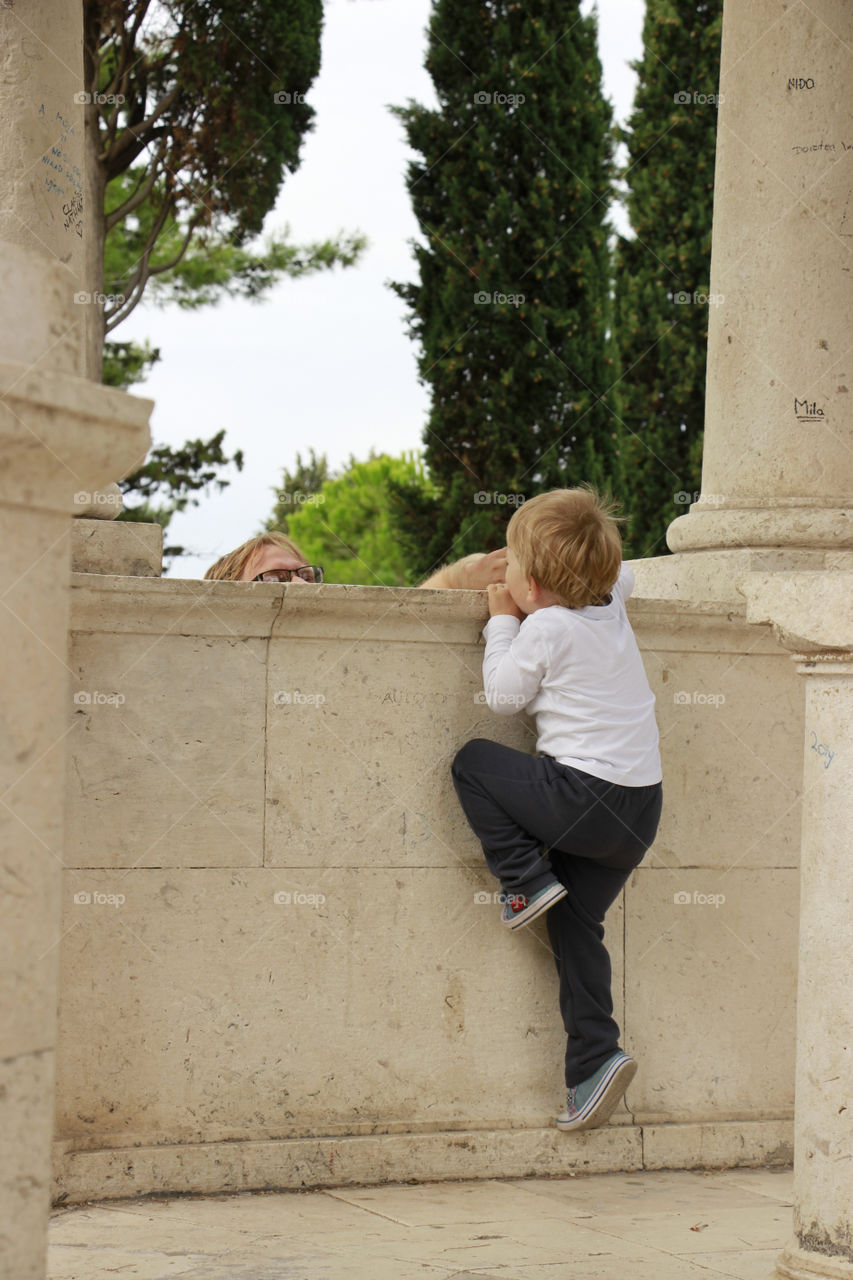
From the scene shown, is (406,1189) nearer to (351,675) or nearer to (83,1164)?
(83,1164)

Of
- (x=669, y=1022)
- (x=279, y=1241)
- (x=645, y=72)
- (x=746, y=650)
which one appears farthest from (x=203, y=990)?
(x=645, y=72)

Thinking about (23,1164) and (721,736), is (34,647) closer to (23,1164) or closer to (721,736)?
(23,1164)

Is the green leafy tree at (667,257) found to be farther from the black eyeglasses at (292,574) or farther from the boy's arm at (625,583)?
the boy's arm at (625,583)

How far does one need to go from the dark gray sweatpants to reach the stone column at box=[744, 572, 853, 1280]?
2.78ft

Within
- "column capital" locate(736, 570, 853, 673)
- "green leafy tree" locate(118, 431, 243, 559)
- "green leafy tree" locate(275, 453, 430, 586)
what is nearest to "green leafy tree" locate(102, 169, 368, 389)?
"green leafy tree" locate(118, 431, 243, 559)

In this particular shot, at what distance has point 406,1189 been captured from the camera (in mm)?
3578

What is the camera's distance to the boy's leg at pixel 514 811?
3590mm

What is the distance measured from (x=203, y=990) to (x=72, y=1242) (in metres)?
0.65

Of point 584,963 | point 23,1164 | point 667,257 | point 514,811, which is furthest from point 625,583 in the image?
point 667,257

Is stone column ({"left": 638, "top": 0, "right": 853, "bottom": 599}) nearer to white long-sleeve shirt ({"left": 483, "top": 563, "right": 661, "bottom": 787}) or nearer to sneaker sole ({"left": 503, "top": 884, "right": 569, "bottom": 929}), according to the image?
white long-sleeve shirt ({"left": 483, "top": 563, "right": 661, "bottom": 787})

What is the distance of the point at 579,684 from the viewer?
3.61 meters

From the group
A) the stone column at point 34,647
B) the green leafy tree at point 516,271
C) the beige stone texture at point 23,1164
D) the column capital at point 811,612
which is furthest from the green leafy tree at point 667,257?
the beige stone texture at point 23,1164

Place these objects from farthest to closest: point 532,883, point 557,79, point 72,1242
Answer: point 557,79, point 532,883, point 72,1242

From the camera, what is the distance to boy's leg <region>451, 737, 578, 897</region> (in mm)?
3590
